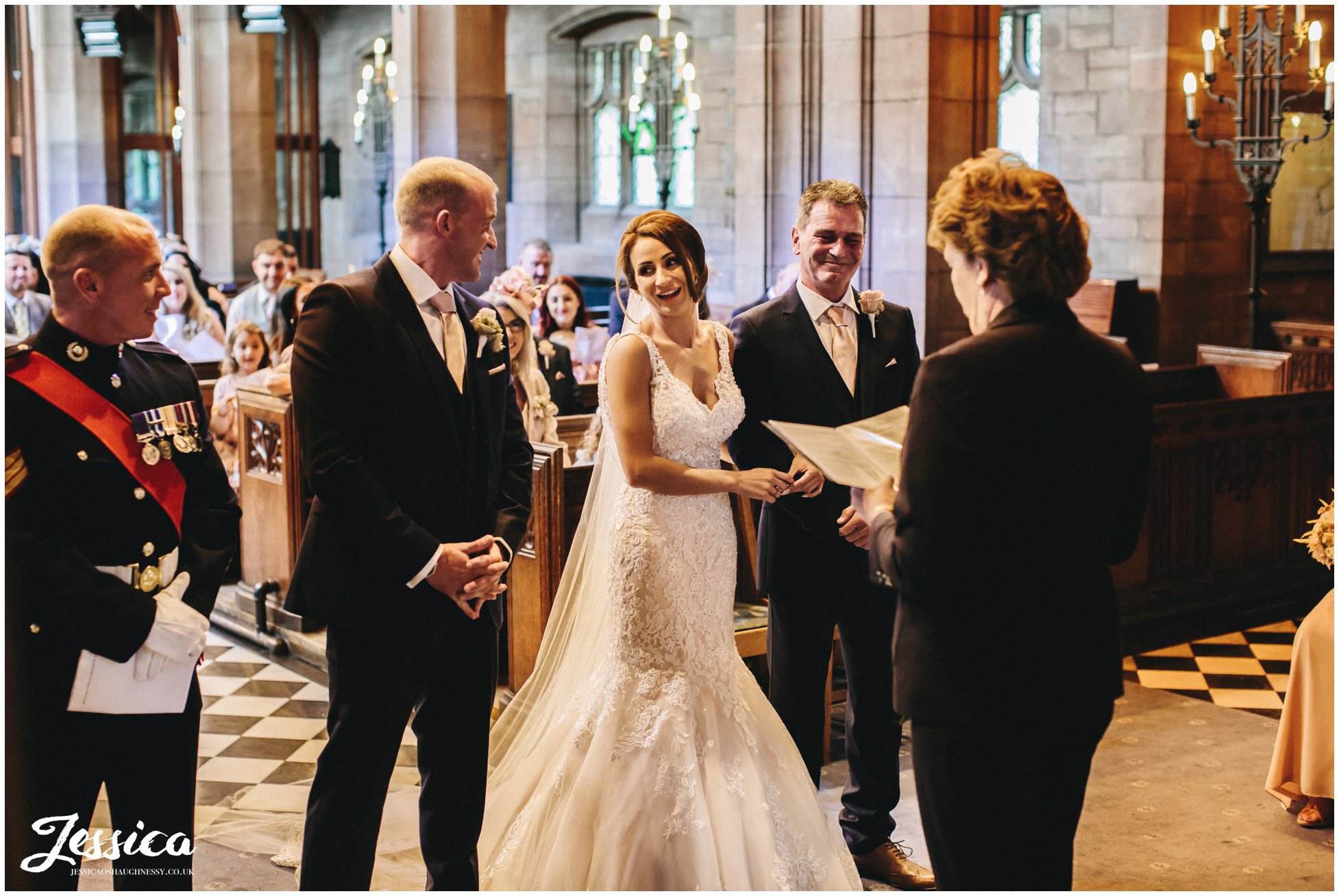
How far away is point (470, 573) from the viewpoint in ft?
9.72

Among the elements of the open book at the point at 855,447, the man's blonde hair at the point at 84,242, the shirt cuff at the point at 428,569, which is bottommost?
the shirt cuff at the point at 428,569

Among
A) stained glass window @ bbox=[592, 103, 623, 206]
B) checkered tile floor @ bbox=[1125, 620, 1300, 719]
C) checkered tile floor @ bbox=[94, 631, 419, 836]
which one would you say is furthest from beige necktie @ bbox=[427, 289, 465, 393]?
stained glass window @ bbox=[592, 103, 623, 206]

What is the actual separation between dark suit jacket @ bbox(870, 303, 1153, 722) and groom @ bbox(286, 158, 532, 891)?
1035 mm

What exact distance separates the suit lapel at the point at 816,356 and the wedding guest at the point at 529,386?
2.40 m

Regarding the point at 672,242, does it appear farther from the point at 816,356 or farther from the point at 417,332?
the point at 417,332

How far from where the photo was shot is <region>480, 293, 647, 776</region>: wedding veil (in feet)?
11.7

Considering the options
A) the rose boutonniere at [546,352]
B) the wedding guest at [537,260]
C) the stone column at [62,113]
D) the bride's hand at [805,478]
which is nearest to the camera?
the bride's hand at [805,478]

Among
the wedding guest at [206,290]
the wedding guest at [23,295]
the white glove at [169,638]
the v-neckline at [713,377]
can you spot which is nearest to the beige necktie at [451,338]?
the v-neckline at [713,377]

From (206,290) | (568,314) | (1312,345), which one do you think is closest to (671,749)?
(568,314)

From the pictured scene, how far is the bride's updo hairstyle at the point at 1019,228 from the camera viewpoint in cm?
223

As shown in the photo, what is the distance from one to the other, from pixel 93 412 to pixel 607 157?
1718cm

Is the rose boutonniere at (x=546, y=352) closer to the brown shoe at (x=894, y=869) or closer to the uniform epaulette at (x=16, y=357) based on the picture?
the brown shoe at (x=894, y=869)

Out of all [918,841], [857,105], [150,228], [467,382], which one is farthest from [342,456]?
[857,105]

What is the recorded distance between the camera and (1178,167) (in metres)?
10.9
